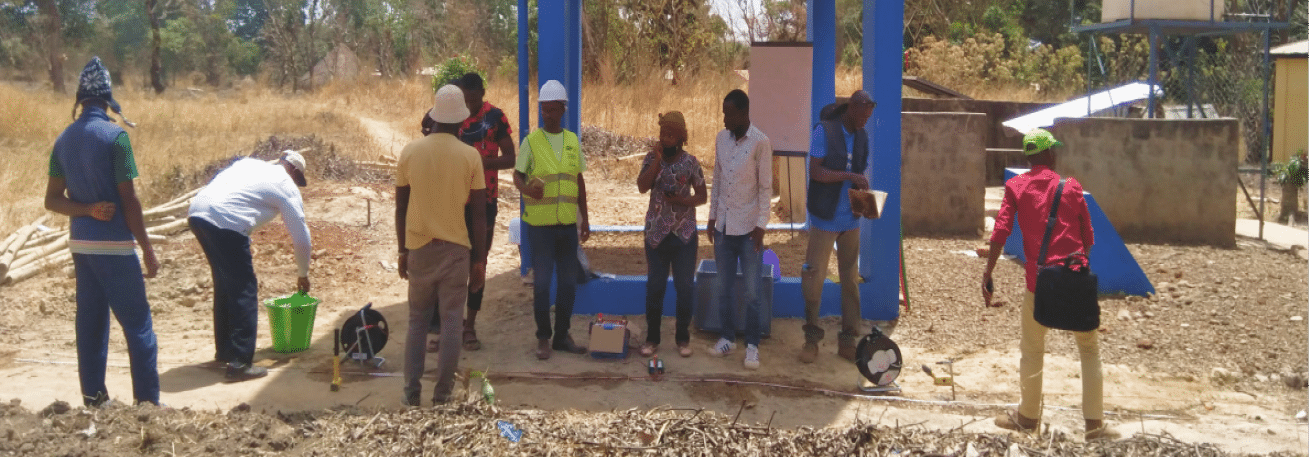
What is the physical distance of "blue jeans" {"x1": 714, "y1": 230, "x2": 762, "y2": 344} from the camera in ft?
21.2

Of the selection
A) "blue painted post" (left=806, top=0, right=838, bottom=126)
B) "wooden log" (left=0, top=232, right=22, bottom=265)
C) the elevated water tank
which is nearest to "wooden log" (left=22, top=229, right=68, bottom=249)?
"wooden log" (left=0, top=232, right=22, bottom=265)

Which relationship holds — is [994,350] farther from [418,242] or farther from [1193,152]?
[1193,152]

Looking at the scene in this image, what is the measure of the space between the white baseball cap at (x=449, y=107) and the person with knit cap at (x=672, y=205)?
4.49ft

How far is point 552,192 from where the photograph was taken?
247 inches

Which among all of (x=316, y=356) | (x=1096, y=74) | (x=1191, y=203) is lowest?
(x=316, y=356)

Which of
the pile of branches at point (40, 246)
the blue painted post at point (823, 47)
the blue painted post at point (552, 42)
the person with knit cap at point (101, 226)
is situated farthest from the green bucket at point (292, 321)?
the blue painted post at point (823, 47)

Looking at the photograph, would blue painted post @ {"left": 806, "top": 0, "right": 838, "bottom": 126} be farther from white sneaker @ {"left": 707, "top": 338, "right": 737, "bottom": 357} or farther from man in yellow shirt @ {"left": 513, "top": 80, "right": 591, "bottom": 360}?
man in yellow shirt @ {"left": 513, "top": 80, "right": 591, "bottom": 360}

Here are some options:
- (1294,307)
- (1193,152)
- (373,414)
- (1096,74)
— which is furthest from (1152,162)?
(1096,74)

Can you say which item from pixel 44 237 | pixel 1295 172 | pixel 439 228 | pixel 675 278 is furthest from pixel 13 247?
pixel 1295 172

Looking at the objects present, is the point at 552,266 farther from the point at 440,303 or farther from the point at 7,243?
the point at 7,243

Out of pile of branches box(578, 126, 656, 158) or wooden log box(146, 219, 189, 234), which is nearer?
wooden log box(146, 219, 189, 234)

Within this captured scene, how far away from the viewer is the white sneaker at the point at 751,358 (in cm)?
649

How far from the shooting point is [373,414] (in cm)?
488

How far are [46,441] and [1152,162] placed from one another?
10.1 metres
